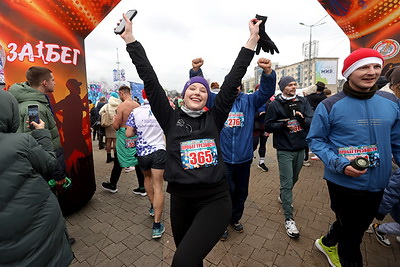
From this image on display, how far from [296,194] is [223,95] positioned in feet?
10.2

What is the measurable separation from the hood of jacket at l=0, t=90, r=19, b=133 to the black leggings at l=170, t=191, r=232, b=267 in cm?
120

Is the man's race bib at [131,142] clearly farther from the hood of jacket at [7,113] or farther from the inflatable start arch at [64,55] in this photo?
the hood of jacket at [7,113]

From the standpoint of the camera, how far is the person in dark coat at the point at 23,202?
129 cm

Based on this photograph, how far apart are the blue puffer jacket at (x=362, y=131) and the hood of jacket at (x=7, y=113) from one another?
2296mm

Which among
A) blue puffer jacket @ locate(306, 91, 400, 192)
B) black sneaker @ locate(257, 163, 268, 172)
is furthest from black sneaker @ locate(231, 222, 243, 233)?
black sneaker @ locate(257, 163, 268, 172)

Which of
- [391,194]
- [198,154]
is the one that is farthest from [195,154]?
[391,194]

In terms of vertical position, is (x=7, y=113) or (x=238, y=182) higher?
(x=7, y=113)

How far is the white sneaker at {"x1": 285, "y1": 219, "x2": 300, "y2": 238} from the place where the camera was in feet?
9.09

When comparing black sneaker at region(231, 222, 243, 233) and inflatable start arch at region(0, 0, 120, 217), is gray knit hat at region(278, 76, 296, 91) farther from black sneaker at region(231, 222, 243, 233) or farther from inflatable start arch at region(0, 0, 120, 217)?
inflatable start arch at region(0, 0, 120, 217)

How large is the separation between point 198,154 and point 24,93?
6.80 ft

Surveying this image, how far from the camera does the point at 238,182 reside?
9.46 ft

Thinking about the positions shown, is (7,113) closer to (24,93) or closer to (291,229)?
(24,93)

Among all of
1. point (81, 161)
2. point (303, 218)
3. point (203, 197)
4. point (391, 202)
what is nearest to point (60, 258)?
point (203, 197)

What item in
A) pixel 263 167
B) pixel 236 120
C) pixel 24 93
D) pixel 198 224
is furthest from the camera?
pixel 263 167
